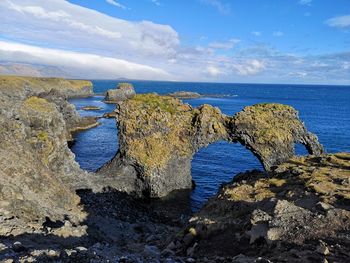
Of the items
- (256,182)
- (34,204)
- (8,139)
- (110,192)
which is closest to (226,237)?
(256,182)

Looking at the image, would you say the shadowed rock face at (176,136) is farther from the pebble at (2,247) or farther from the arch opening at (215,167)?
the pebble at (2,247)

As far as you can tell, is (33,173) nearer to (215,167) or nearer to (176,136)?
(176,136)

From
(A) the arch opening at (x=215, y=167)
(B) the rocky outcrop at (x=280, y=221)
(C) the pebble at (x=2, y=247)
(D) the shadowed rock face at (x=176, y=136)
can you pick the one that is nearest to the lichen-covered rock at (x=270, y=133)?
(D) the shadowed rock face at (x=176, y=136)

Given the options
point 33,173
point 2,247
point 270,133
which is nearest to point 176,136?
point 270,133

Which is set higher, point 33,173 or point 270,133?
point 270,133

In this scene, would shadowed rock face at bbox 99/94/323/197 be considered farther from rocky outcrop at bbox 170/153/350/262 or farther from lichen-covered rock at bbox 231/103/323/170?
rocky outcrop at bbox 170/153/350/262

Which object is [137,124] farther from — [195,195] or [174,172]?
[195,195]

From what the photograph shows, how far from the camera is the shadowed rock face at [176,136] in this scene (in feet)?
172

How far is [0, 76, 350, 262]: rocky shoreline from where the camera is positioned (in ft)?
62.7

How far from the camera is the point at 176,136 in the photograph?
5466cm

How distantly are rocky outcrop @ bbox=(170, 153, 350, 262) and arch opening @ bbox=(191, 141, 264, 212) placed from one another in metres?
21.0

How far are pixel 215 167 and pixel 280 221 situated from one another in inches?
1938

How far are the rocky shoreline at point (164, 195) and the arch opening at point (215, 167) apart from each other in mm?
2670

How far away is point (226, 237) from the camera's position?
22391 mm
